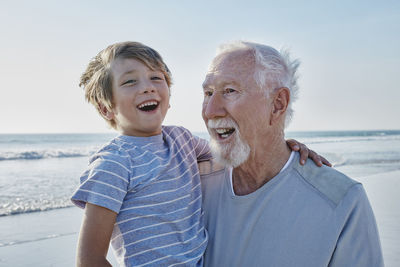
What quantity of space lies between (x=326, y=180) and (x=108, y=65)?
4.59 ft

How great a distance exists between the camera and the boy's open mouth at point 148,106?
223 centimetres

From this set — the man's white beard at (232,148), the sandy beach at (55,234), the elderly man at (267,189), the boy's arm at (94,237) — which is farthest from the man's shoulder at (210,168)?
the sandy beach at (55,234)

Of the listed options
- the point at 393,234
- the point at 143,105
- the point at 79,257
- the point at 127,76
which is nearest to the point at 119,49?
the point at 127,76

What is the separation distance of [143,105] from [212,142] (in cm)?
46

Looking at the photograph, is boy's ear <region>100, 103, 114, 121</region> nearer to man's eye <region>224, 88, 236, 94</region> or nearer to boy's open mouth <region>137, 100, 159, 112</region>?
boy's open mouth <region>137, 100, 159, 112</region>

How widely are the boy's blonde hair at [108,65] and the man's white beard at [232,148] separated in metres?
Result: 0.53

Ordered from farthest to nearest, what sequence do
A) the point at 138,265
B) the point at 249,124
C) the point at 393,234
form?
the point at 393,234
the point at 249,124
the point at 138,265

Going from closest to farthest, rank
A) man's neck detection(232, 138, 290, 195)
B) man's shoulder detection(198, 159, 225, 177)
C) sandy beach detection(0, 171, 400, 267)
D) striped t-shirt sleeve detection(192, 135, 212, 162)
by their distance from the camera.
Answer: man's neck detection(232, 138, 290, 195), man's shoulder detection(198, 159, 225, 177), striped t-shirt sleeve detection(192, 135, 212, 162), sandy beach detection(0, 171, 400, 267)

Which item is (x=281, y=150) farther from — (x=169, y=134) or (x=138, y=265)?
(x=138, y=265)

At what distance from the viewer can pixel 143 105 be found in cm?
223

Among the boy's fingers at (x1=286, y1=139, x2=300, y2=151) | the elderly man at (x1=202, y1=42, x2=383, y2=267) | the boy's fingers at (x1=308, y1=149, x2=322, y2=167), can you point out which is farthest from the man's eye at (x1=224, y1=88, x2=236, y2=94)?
A: the boy's fingers at (x1=308, y1=149, x2=322, y2=167)

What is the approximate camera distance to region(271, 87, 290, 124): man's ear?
221 cm

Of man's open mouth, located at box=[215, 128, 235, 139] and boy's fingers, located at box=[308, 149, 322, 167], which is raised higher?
man's open mouth, located at box=[215, 128, 235, 139]

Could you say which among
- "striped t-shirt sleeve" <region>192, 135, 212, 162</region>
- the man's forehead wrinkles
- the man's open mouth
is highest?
the man's forehead wrinkles
